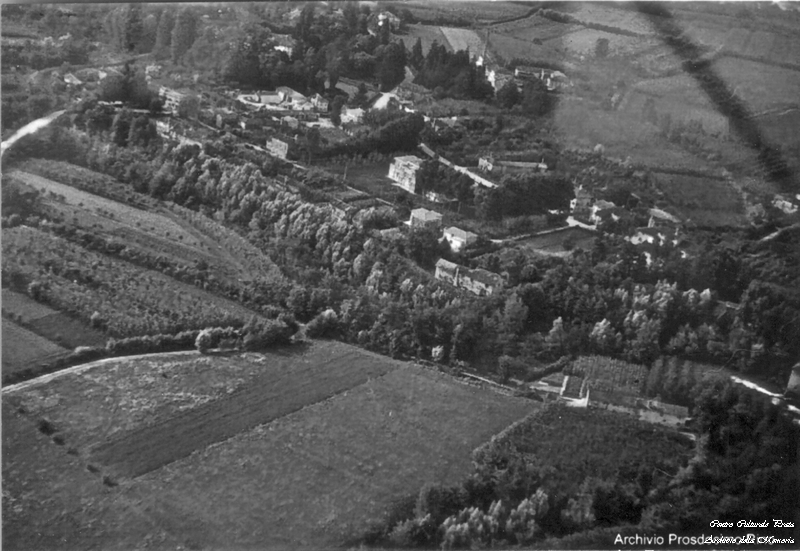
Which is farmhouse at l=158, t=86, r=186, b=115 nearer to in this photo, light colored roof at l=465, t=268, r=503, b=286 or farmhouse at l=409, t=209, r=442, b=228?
farmhouse at l=409, t=209, r=442, b=228

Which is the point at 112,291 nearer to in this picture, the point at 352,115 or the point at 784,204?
the point at 352,115

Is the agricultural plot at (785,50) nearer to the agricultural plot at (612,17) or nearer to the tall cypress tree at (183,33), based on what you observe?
the agricultural plot at (612,17)

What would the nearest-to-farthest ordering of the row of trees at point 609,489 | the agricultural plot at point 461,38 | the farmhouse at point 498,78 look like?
the row of trees at point 609,489 < the agricultural plot at point 461,38 < the farmhouse at point 498,78

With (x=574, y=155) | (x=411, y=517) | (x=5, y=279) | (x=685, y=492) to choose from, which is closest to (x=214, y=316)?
(x=5, y=279)

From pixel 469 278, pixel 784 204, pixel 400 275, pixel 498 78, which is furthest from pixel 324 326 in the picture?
pixel 784 204

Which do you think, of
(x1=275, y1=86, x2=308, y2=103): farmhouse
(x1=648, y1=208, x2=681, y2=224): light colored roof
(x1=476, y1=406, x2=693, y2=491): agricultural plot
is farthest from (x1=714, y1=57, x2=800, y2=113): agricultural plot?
(x1=275, y1=86, x2=308, y2=103): farmhouse

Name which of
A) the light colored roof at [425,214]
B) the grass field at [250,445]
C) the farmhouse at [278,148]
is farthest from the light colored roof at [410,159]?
the grass field at [250,445]
